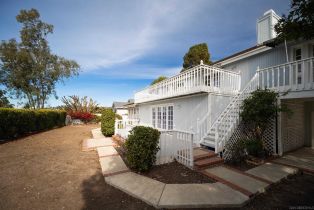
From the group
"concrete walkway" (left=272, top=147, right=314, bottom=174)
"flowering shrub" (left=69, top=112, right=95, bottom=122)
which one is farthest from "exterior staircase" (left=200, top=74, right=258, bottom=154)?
"flowering shrub" (left=69, top=112, right=95, bottom=122)

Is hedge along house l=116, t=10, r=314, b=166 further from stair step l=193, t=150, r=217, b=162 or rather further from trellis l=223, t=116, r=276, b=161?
stair step l=193, t=150, r=217, b=162

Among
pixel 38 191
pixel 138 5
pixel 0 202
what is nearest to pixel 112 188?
pixel 38 191

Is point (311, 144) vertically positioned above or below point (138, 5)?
below

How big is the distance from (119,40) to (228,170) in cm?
1103

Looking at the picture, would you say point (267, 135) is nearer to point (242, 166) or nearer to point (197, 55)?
point (242, 166)

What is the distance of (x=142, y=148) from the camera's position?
5.89 metres

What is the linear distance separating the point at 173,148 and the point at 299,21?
551 centimetres

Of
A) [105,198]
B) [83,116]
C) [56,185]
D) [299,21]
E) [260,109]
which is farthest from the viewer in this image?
[83,116]

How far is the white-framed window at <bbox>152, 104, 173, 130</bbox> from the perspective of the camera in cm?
1264

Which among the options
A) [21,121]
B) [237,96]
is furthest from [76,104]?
[237,96]

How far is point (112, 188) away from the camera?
5.00m

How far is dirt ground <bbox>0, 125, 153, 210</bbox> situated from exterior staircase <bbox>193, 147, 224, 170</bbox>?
114 inches

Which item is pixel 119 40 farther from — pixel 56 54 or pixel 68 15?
pixel 56 54

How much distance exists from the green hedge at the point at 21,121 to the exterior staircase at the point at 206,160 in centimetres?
1245
